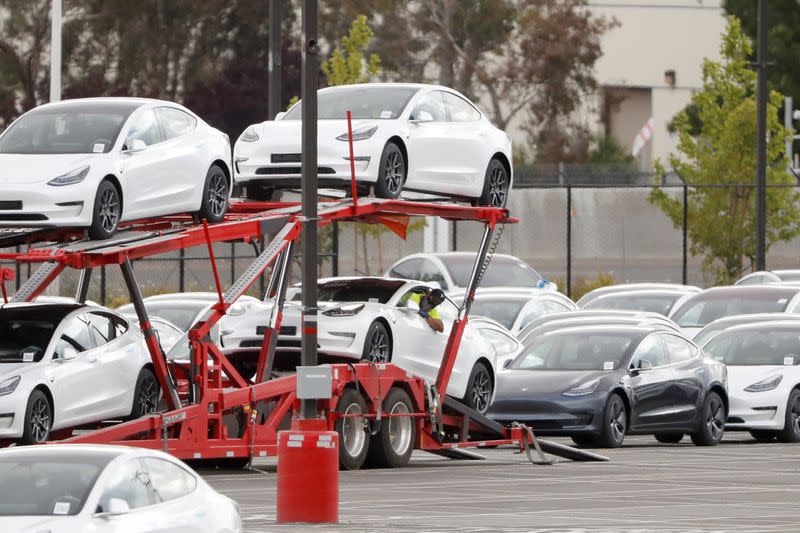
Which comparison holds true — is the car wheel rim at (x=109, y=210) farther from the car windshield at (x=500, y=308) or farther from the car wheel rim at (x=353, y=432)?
the car windshield at (x=500, y=308)

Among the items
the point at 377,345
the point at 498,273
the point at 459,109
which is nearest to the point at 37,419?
the point at 377,345

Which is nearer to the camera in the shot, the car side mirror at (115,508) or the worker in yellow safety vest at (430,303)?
the car side mirror at (115,508)

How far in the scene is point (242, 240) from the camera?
20.5 m

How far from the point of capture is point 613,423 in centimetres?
2369

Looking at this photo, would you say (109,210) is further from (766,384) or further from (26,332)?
(766,384)

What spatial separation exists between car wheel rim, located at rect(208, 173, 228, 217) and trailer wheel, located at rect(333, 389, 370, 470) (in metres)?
2.30

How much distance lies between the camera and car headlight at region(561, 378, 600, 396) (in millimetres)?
23312

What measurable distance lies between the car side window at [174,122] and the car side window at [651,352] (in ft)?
22.9

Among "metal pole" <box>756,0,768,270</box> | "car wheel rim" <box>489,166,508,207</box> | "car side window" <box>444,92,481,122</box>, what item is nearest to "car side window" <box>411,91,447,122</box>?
"car side window" <box>444,92,481,122</box>

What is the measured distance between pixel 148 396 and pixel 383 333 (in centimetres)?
294

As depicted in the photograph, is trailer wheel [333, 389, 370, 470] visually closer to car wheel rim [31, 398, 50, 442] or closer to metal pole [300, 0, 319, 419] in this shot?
car wheel rim [31, 398, 50, 442]

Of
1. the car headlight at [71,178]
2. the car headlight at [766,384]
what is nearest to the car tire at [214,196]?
the car headlight at [71,178]

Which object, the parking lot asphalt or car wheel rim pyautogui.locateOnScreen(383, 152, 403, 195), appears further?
car wheel rim pyautogui.locateOnScreen(383, 152, 403, 195)

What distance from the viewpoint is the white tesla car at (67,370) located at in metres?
18.0
